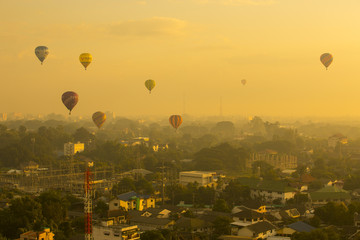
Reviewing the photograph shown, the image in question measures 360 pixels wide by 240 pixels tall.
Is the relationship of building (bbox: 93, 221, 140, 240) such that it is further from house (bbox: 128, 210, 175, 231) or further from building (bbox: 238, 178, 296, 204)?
building (bbox: 238, 178, 296, 204)

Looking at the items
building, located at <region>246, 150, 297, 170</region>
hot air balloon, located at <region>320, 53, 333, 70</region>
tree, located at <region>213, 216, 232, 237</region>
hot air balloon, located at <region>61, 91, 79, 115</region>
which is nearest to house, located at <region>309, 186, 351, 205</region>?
tree, located at <region>213, 216, 232, 237</region>

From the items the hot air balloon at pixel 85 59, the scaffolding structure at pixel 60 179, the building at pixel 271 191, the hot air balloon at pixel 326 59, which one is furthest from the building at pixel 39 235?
the hot air balloon at pixel 326 59

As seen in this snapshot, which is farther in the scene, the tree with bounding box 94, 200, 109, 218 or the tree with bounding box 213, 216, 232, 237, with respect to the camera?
the tree with bounding box 94, 200, 109, 218

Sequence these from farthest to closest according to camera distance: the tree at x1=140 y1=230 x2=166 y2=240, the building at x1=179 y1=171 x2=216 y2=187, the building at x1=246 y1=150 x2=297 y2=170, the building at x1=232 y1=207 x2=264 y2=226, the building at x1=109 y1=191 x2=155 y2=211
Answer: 1. the building at x1=246 y1=150 x2=297 y2=170
2. the building at x1=179 y1=171 x2=216 y2=187
3. the building at x1=109 y1=191 x2=155 y2=211
4. the building at x1=232 y1=207 x2=264 y2=226
5. the tree at x1=140 y1=230 x2=166 y2=240

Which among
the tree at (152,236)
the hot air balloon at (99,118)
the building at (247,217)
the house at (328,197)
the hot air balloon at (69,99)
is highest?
the hot air balloon at (69,99)

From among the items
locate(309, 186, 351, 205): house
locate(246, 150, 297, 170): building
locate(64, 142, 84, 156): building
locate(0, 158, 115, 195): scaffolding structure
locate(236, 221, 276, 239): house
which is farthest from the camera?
locate(64, 142, 84, 156): building

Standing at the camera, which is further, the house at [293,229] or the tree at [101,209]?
the tree at [101,209]

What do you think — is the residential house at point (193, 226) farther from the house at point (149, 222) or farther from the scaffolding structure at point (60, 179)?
the scaffolding structure at point (60, 179)
